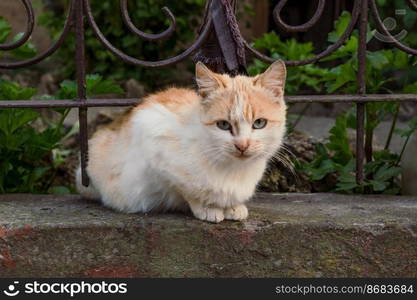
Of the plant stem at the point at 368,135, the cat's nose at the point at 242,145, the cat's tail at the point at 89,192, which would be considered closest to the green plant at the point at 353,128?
the plant stem at the point at 368,135

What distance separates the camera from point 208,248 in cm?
258

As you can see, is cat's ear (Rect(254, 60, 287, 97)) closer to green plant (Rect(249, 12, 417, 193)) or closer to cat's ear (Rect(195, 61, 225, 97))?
cat's ear (Rect(195, 61, 225, 97))

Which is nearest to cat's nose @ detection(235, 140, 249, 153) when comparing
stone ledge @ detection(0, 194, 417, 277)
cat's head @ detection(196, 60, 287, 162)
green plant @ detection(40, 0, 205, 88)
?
cat's head @ detection(196, 60, 287, 162)

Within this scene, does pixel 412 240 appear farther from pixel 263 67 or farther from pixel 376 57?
pixel 263 67

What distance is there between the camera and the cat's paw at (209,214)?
258cm

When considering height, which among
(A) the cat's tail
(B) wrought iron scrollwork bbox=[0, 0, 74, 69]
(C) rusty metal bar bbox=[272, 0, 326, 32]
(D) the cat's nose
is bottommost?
(A) the cat's tail

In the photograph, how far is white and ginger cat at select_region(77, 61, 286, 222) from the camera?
2.44 meters

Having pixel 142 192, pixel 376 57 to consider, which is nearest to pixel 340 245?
pixel 142 192

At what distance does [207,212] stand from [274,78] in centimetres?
54

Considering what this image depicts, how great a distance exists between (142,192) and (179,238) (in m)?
0.24

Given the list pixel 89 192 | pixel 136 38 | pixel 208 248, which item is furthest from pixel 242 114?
pixel 136 38

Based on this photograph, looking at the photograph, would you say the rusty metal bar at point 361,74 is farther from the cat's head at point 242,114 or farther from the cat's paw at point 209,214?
the cat's paw at point 209,214

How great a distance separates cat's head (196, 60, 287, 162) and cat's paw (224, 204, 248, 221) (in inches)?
9.0

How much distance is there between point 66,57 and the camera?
5.35 meters
